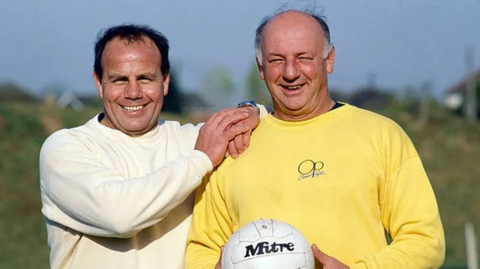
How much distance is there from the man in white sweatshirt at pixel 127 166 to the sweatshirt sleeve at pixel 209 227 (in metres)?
0.14

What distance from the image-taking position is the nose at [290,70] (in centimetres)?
582

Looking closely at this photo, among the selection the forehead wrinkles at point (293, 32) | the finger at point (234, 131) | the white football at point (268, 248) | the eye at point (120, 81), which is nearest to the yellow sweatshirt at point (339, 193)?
the finger at point (234, 131)

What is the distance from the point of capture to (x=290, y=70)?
5.82 metres

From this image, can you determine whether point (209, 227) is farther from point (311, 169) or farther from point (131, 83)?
point (131, 83)

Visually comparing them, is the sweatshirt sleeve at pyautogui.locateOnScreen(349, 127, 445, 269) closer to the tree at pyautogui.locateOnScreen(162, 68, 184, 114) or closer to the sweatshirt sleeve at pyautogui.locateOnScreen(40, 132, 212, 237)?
the sweatshirt sleeve at pyautogui.locateOnScreen(40, 132, 212, 237)

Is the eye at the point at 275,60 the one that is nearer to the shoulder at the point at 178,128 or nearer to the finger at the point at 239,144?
the finger at the point at 239,144

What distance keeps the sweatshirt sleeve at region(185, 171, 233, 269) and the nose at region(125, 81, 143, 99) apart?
0.69 m

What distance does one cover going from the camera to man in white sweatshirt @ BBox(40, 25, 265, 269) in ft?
19.3

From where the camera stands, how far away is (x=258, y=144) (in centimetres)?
613

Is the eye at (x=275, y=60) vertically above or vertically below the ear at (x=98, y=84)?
above

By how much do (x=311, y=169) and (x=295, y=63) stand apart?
0.64m

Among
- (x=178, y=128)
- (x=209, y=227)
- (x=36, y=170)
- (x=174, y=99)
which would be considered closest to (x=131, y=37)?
(x=178, y=128)

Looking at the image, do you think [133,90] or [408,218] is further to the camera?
[133,90]

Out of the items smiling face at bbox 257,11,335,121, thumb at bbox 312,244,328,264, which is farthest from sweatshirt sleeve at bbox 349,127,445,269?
smiling face at bbox 257,11,335,121
